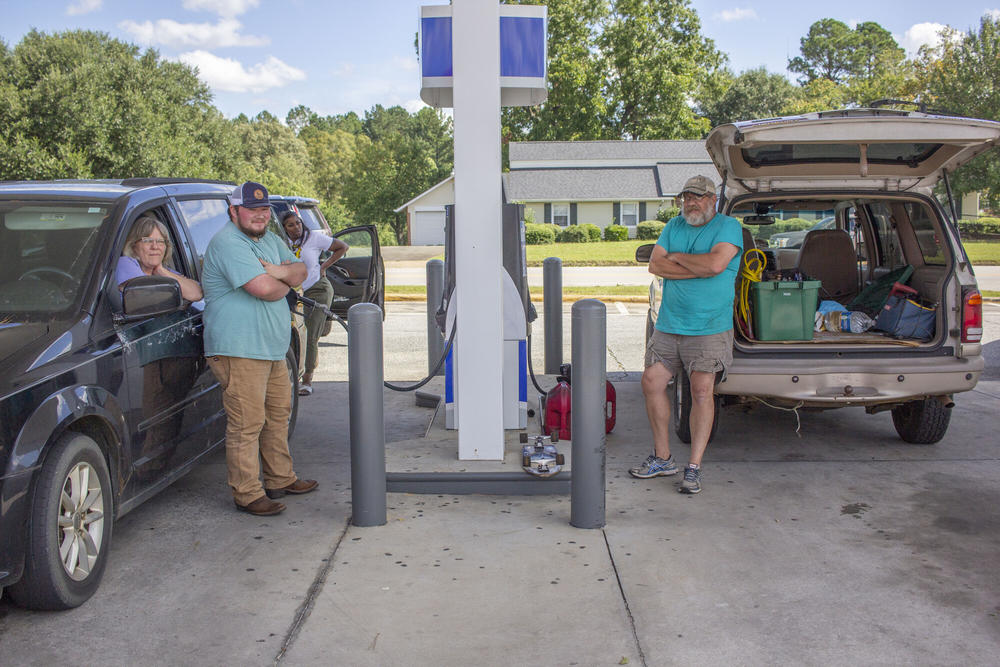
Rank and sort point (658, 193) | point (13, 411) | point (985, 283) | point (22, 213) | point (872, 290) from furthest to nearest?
point (658, 193) → point (985, 283) → point (872, 290) → point (22, 213) → point (13, 411)

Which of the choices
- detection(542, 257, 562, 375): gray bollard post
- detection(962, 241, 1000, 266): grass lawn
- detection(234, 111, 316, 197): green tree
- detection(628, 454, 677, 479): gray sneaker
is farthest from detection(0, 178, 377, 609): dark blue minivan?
detection(234, 111, 316, 197): green tree

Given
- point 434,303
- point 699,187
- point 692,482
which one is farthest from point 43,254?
point 434,303

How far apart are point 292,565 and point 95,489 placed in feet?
3.18

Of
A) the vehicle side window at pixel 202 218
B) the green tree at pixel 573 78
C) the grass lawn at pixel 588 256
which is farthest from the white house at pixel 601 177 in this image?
the vehicle side window at pixel 202 218

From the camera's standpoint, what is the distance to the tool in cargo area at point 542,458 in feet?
17.0

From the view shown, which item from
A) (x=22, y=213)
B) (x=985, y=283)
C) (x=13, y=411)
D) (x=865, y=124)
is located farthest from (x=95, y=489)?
(x=985, y=283)

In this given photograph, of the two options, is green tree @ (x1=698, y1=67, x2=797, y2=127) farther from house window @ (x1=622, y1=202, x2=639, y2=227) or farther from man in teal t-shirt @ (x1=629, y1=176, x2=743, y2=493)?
man in teal t-shirt @ (x1=629, y1=176, x2=743, y2=493)

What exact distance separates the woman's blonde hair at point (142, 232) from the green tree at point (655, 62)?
176 feet

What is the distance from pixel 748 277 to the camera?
6188 mm

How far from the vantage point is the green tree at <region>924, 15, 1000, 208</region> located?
128 ft

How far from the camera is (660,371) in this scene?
5.54 m

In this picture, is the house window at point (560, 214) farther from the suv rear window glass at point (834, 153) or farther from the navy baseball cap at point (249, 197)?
the navy baseball cap at point (249, 197)

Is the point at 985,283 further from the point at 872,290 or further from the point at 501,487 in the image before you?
the point at 501,487

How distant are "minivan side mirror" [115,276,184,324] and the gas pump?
1.85 meters
